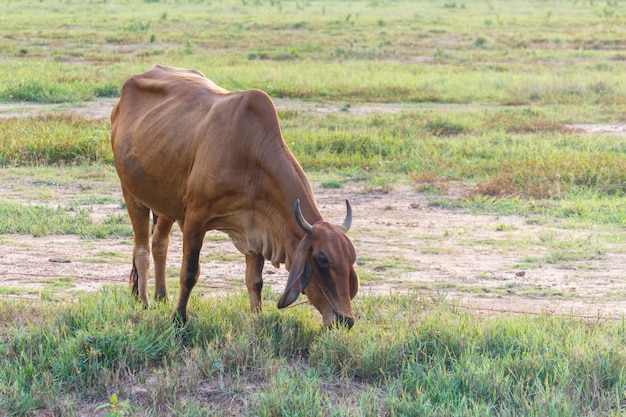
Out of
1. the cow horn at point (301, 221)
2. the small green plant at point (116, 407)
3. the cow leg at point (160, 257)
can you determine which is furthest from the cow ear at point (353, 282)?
the cow leg at point (160, 257)

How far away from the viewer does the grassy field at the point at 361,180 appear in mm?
4660

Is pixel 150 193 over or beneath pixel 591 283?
over

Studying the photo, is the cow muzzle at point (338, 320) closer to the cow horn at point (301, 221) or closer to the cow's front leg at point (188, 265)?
the cow horn at point (301, 221)

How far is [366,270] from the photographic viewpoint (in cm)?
712

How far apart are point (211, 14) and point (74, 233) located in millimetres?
24467

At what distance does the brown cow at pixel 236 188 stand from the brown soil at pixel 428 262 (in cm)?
103

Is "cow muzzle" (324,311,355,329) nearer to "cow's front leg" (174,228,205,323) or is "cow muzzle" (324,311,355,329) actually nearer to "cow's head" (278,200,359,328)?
"cow's head" (278,200,359,328)

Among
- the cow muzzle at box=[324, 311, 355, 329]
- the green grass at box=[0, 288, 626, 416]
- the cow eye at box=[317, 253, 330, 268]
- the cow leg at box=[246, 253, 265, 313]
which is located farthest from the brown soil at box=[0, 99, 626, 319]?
the cow eye at box=[317, 253, 330, 268]

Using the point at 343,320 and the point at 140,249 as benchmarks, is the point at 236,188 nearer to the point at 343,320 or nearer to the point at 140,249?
the point at 343,320

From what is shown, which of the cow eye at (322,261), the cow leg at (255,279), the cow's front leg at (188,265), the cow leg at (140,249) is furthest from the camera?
the cow leg at (140,249)

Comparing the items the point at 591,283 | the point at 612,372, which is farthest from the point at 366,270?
the point at 612,372

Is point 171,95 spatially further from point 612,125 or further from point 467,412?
point 612,125

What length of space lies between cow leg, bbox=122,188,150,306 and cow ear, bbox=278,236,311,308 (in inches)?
63.5

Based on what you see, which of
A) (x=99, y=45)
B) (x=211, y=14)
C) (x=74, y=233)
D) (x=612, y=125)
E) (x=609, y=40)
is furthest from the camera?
(x=211, y=14)
